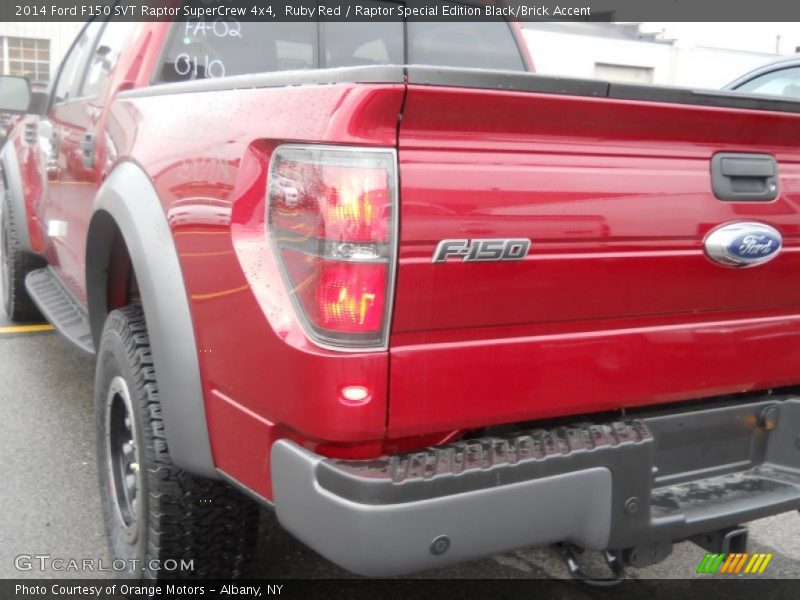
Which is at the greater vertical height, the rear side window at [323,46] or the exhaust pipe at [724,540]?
the rear side window at [323,46]

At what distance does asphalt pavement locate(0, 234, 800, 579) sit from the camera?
2.74 m

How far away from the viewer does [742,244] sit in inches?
77.4

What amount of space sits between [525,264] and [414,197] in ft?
0.93

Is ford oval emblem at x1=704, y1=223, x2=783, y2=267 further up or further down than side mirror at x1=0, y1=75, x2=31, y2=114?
further down

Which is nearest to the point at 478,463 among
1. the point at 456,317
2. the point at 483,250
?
the point at 456,317

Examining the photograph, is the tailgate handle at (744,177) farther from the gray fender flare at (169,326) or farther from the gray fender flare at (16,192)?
the gray fender flare at (16,192)

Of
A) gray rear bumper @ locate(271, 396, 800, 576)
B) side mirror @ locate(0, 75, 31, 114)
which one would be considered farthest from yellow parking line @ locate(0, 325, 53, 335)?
gray rear bumper @ locate(271, 396, 800, 576)

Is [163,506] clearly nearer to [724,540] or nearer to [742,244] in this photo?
[724,540]

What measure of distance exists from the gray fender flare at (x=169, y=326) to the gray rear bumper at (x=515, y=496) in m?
0.34

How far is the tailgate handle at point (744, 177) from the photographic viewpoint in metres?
1.95

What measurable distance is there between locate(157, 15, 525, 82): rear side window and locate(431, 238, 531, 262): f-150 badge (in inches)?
63.5

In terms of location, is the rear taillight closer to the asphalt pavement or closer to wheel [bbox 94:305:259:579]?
wheel [bbox 94:305:259:579]

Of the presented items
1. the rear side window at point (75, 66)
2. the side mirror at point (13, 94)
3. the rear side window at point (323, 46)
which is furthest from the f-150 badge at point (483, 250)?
the side mirror at point (13, 94)

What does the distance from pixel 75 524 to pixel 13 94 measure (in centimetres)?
212
